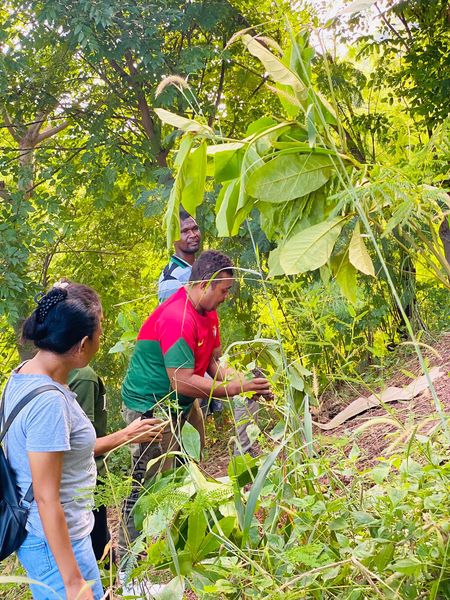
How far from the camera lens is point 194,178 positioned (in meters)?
1.39

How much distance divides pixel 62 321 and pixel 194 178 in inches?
47.6

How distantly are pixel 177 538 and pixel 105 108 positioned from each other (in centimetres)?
705

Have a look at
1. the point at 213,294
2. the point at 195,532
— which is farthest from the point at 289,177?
the point at 213,294

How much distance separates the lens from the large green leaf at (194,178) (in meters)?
1.36

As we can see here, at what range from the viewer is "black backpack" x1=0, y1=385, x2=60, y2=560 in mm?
2320

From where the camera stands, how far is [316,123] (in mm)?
1350

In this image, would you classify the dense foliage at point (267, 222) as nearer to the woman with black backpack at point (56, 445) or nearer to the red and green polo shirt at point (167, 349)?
the red and green polo shirt at point (167, 349)

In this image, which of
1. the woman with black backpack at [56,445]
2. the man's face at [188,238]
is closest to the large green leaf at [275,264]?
the woman with black backpack at [56,445]

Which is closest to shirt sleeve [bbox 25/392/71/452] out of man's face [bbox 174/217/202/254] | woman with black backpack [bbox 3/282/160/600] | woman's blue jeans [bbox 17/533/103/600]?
woman with black backpack [bbox 3/282/160/600]

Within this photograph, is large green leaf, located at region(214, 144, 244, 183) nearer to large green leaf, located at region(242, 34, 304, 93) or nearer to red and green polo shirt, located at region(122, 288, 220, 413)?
large green leaf, located at region(242, 34, 304, 93)

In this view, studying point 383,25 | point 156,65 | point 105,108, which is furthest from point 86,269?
point 383,25

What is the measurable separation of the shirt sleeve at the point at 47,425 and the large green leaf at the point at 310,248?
126 cm

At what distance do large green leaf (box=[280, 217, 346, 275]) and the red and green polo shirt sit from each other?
6.99 ft

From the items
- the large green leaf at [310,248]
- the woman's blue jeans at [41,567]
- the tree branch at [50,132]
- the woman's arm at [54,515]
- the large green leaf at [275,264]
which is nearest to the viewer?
the large green leaf at [310,248]
